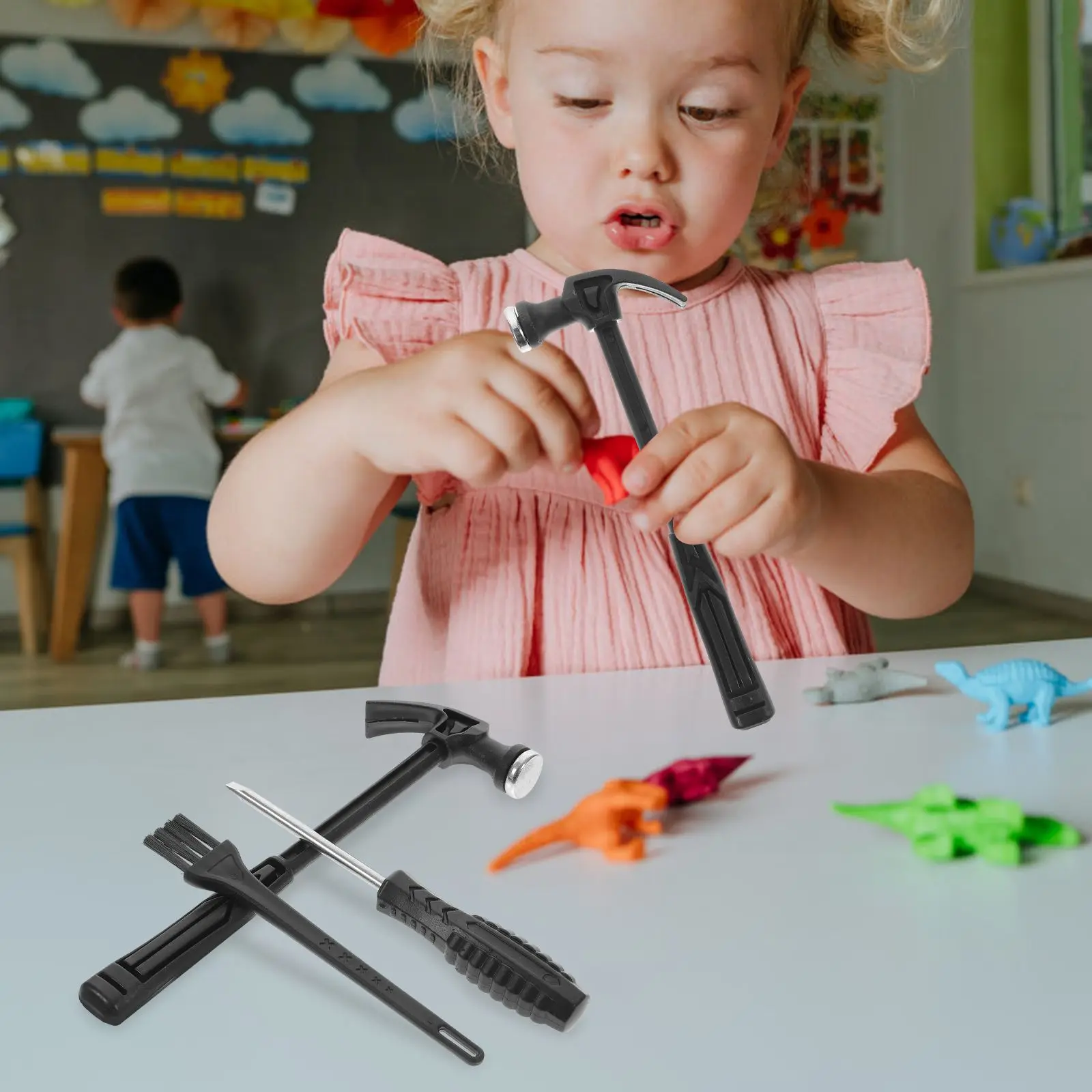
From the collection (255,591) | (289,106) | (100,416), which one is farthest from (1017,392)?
(255,591)

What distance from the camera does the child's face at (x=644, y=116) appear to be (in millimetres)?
738

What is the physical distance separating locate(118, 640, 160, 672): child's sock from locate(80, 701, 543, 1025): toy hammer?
3196 mm

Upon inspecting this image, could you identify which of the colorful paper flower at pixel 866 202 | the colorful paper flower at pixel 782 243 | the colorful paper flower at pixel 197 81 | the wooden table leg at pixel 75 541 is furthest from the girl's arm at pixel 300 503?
the colorful paper flower at pixel 866 202

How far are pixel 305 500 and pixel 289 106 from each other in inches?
152

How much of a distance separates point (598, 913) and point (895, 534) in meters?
0.47

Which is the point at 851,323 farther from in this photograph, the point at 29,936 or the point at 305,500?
the point at 29,936

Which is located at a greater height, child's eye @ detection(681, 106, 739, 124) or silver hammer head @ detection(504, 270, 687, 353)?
child's eye @ detection(681, 106, 739, 124)

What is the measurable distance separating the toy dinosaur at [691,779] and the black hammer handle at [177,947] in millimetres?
121

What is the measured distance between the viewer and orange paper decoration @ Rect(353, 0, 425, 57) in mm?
4227

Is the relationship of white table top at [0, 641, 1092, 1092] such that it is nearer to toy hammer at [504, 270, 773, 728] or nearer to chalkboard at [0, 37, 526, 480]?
toy hammer at [504, 270, 773, 728]

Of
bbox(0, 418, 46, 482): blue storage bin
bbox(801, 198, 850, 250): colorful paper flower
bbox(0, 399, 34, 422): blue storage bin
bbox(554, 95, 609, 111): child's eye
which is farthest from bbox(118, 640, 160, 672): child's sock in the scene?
bbox(554, 95, 609, 111): child's eye

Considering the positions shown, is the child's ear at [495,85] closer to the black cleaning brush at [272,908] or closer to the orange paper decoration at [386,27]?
the black cleaning brush at [272,908]

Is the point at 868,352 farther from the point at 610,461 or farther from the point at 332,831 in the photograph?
the point at 332,831

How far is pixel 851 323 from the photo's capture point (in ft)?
3.09
